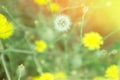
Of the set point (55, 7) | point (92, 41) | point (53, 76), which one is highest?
point (55, 7)

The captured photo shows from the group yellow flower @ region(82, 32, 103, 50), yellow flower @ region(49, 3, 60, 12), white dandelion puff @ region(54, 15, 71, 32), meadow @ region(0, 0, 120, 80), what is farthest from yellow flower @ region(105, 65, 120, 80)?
yellow flower @ region(49, 3, 60, 12)

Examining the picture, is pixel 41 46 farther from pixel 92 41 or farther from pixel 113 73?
pixel 113 73

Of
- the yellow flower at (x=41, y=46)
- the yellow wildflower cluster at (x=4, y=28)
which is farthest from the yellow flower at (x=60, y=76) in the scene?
the yellow wildflower cluster at (x=4, y=28)

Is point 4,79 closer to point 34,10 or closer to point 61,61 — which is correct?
point 61,61

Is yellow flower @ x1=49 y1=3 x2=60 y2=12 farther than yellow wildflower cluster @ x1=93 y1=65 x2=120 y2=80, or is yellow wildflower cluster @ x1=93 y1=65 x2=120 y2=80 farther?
yellow flower @ x1=49 y1=3 x2=60 y2=12

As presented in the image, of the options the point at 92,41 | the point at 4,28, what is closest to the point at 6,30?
the point at 4,28

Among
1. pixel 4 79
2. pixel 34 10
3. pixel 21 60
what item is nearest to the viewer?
pixel 4 79

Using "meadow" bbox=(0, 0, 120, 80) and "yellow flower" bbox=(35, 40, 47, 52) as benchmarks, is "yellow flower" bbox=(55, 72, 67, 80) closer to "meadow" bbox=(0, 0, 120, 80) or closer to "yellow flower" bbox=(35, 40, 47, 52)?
"meadow" bbox=(0, 0, 120, 80)

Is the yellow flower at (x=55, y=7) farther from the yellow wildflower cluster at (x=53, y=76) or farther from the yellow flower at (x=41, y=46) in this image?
the yellow wildflower cluster at (x=53, y=76)

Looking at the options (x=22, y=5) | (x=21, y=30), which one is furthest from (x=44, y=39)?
(x=22, y=5)
